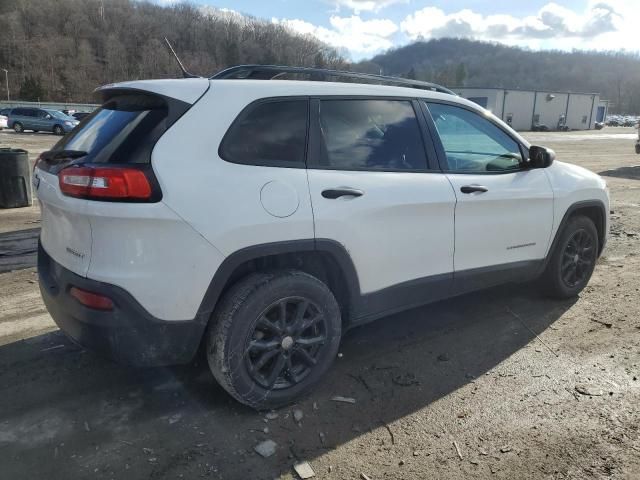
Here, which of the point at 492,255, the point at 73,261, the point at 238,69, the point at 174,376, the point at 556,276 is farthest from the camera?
the point at 556,276

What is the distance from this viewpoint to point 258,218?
8.94 feet

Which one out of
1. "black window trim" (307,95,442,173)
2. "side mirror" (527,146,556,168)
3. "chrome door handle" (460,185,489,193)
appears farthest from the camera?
"side mirror" (527,146,556,168)

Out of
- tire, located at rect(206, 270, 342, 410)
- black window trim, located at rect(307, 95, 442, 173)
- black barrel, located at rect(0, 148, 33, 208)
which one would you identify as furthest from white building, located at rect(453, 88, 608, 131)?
tire, located at rect(206, 270, 342, 410)

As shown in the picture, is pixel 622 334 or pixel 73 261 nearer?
pixel 73 261

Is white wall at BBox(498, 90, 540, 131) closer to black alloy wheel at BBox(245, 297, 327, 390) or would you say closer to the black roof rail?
the black roof rail

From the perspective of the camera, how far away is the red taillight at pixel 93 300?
99.4 inches

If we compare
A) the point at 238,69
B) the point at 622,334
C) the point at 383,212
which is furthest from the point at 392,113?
the point at 622,334

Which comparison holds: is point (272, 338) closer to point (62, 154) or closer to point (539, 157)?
point (62, 154)

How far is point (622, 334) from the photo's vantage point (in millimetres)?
4145

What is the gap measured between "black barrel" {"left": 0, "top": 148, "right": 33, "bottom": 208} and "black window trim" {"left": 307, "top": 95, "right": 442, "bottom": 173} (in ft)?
24.6

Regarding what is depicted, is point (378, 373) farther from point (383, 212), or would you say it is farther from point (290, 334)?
point (383, 212)

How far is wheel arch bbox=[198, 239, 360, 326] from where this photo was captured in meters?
2.71

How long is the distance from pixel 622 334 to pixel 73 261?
13.3 ft

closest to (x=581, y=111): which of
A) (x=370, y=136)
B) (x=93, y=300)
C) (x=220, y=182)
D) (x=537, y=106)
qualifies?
(x=537, y=106)
